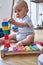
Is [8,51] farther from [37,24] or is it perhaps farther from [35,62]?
[37,24]

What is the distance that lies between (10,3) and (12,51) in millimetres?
1463

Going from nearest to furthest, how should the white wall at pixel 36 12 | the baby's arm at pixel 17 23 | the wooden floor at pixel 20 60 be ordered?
the wooden floor at pixel 20 60
the baby's arm at pixel 17 23
the white wall at pixel 36 12

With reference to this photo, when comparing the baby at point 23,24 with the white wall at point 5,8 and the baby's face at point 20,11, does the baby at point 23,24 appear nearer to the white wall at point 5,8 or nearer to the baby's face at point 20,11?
the baby's face at point 20,11

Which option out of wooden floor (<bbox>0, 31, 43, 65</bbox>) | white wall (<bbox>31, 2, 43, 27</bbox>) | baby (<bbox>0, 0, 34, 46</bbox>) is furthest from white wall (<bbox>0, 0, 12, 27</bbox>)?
wooden floor (<bbox>0, 31, 43, 65</bbox>)

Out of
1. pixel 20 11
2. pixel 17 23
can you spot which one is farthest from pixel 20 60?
pixel 20 11

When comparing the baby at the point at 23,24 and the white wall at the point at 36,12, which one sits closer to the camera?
the baby at the point at 23,24

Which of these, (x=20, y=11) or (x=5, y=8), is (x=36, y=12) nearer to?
(x=5, y=8)

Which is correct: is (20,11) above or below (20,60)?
→ above

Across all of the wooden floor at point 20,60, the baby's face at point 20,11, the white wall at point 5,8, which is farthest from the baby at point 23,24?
the white wall at point 5,8

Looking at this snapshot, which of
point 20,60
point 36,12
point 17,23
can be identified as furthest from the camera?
point 36,12

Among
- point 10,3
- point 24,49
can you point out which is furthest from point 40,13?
point 24,49

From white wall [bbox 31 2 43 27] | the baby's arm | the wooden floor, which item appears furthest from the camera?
white wall [bbox 31 2 43 27]

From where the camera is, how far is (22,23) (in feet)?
4.94

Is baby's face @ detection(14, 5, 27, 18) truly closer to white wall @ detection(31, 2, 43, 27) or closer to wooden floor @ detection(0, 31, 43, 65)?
wooden floor @ detection(0, 31, 43, 65)
